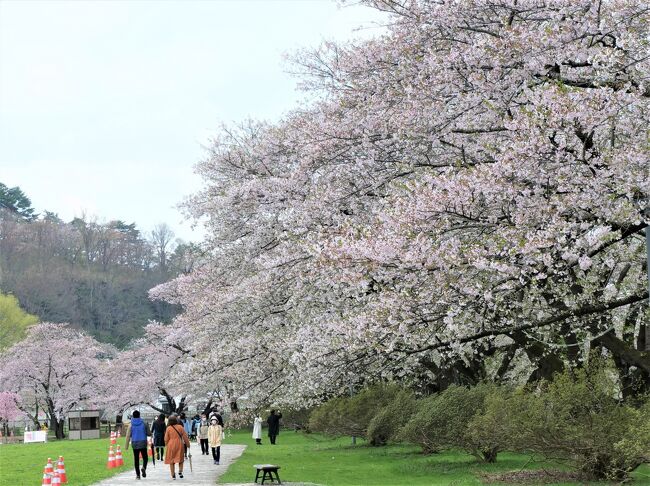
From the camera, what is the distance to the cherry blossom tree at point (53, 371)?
217 feet

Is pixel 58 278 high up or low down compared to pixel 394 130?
up

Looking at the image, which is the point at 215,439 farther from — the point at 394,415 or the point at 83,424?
the point at 83,424

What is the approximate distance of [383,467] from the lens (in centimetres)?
2131

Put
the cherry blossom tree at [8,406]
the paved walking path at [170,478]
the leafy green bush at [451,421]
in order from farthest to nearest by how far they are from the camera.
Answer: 1. the cherry blossom tree at [8,406]
2. the leafy green bush at [451,421]
3. the paved walking path at [170,478]

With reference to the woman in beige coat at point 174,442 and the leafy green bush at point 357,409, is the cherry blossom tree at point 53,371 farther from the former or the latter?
the woman in beige coat at point 174,442

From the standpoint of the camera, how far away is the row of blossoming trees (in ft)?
38.3

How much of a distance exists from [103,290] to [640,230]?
10243 cm

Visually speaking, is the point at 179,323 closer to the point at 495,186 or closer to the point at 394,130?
the point at 394,130

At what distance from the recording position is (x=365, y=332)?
13.8 m

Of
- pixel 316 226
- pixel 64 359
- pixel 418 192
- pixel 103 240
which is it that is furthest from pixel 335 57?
pixel 103 240

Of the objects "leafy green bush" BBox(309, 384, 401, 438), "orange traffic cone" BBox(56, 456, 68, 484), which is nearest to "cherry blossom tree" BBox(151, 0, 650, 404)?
"leafy green bush" BBox(309, 384, 401, 438)

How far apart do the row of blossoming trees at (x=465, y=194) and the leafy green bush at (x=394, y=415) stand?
2.96 m

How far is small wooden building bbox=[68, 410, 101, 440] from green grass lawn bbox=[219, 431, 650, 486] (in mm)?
34486

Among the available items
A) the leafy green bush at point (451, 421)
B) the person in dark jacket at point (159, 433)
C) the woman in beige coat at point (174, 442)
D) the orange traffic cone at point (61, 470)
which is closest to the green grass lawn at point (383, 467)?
the leafy green bush at point (451, 421)
